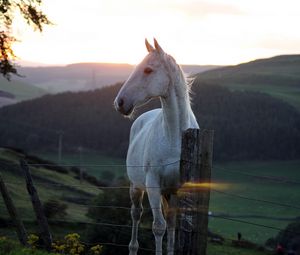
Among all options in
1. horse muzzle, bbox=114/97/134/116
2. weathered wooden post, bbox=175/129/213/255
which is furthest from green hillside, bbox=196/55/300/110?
weathered wooden post, bbox=175/129/213/255

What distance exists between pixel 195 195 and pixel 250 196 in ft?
252

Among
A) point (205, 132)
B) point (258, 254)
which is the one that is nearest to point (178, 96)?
point (205, 132)

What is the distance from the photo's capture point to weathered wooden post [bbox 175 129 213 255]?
6.00 meters

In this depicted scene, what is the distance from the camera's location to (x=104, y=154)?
11381 centimetres

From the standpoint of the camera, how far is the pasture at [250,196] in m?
64.1

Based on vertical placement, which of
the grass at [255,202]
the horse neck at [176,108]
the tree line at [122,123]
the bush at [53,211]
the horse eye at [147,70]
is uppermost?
the horse eye at [147,70]

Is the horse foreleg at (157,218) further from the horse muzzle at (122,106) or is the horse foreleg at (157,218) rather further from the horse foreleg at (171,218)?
the horse muzzle at (122,106)

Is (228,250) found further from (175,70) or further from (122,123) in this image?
(122,123)

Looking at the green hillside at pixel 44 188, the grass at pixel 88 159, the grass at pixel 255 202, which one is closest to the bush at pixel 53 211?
the green hillside at pixel 44 188

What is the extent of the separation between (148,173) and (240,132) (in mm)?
114039

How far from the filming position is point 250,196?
266ft

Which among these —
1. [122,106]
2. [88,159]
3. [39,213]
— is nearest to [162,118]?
[122,106]

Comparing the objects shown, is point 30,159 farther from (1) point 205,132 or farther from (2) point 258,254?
(1) point 205,132

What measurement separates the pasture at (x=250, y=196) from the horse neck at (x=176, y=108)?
40.9 meters
